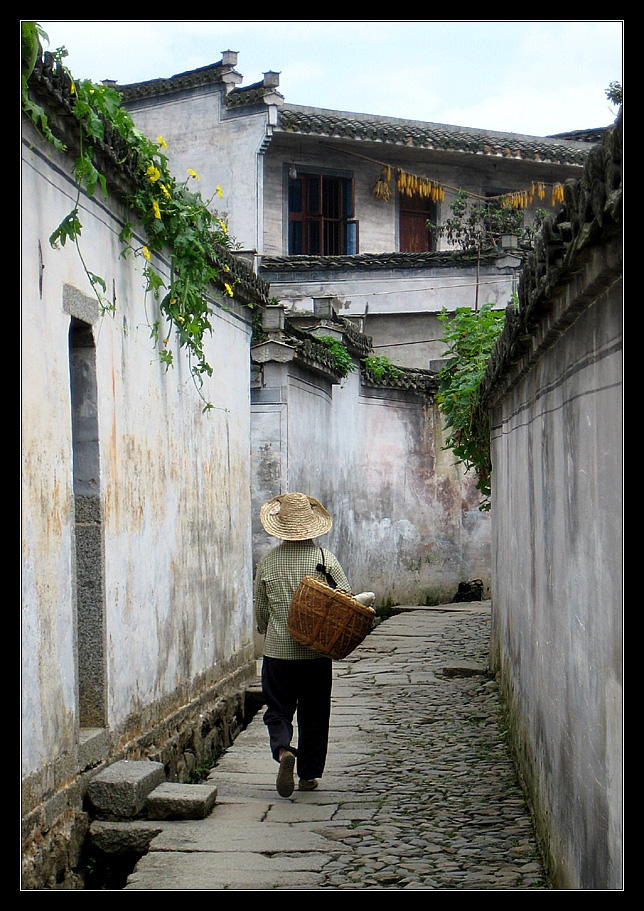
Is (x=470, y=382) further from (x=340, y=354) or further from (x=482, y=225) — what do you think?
(x=482, y=225)

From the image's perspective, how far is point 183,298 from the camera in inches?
286

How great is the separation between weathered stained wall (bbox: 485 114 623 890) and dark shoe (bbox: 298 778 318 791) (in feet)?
4.31

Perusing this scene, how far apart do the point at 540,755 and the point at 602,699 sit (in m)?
2.14

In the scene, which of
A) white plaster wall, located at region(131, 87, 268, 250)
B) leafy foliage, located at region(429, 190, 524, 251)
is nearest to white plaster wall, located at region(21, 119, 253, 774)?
leafy foliage, located at region(429, 190, 524, 251)

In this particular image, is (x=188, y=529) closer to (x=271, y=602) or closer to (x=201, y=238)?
(x=271, y=602)

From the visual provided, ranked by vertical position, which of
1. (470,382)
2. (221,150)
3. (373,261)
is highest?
(221,150)

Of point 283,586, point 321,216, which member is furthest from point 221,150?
point 283,586

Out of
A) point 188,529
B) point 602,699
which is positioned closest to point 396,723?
point 188,529

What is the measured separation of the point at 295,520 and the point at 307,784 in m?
1.67

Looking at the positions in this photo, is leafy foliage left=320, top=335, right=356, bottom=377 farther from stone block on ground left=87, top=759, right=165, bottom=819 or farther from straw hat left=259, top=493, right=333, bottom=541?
stone block on ground left=87, top=759, right=165, bottom=819

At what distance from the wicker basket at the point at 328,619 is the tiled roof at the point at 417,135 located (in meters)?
17.0

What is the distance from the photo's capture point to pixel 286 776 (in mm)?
6340

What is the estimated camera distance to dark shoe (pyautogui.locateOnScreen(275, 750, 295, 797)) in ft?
20.8
